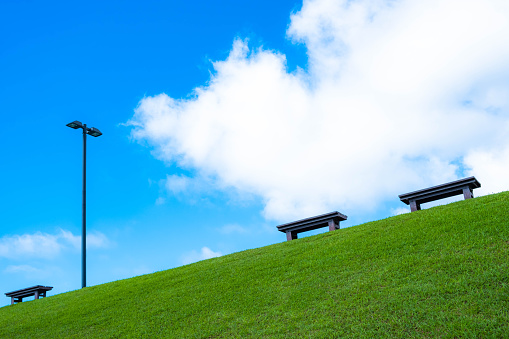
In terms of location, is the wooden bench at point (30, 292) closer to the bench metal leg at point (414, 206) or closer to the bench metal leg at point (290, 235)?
the bench metal leg at point (290, 235)

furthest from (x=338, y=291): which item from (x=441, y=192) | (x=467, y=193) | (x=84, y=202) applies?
(x=84, y=202)

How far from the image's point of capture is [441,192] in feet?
42.7

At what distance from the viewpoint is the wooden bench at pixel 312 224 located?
14328 millimetres

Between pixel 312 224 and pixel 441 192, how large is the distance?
161 inches

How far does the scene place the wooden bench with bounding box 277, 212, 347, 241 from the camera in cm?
1433

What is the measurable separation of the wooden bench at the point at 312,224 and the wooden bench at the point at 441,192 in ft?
7.03

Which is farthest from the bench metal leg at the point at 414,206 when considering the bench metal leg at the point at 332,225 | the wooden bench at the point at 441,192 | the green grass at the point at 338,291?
the bench metal leg at the point at 332,225

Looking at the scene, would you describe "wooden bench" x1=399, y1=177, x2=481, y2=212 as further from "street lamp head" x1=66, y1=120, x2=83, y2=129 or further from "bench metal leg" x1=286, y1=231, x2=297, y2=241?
"street lamp head" x1=66, y1=120, x2=83, y2=129

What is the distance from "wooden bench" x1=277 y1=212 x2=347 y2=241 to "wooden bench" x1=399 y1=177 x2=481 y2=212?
2143 millimetres

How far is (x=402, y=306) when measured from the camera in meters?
6.98

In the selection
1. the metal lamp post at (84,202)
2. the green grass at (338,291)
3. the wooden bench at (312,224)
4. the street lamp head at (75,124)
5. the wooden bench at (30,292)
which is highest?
the street lamp head at (75,124)

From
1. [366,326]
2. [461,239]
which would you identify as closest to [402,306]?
[366,326]

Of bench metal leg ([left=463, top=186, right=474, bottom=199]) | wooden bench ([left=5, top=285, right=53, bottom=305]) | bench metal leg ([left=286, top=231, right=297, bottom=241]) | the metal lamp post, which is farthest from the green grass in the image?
wooden bench ([left=5, top=285, right=53, bottom=305])

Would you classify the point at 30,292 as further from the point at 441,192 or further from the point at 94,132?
the point at 441,192
